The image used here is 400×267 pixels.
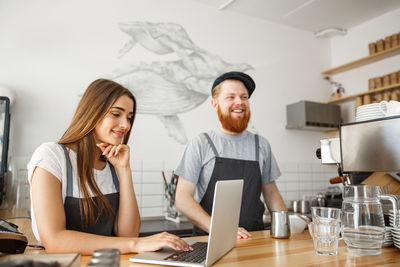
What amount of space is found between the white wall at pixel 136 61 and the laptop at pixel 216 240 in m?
1.92

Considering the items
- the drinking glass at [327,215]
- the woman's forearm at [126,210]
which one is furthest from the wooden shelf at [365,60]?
the woman's forearm at [126,210]

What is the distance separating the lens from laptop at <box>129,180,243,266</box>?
3.16 feet

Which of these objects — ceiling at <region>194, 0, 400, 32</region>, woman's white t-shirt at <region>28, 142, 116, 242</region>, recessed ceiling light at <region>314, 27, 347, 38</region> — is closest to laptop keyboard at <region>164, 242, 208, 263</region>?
woman's white t-shirt at <region>28, 142, 116, 242</region>

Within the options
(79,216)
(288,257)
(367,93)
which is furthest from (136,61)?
(367,93)

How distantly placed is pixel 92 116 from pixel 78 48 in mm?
1704

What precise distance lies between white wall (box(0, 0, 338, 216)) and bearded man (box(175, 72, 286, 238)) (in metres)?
1.11

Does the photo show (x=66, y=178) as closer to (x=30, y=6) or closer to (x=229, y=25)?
(x=30, y=6)

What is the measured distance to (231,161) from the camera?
2066mm

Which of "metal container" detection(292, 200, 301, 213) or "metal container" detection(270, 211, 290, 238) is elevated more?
"metal container" detection(270, 211, 290, 238)

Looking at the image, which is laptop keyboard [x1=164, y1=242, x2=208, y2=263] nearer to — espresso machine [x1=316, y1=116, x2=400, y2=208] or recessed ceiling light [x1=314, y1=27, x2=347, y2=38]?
espresso machine [x1=316, y1=116, x2=400, y2=208]

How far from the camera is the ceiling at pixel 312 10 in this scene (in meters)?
3.55

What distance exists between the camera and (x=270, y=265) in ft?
3.26

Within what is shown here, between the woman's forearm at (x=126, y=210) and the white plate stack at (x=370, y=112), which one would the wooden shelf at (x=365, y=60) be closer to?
the white plate stack at (x=370, y=112)

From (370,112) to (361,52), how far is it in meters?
3.14
